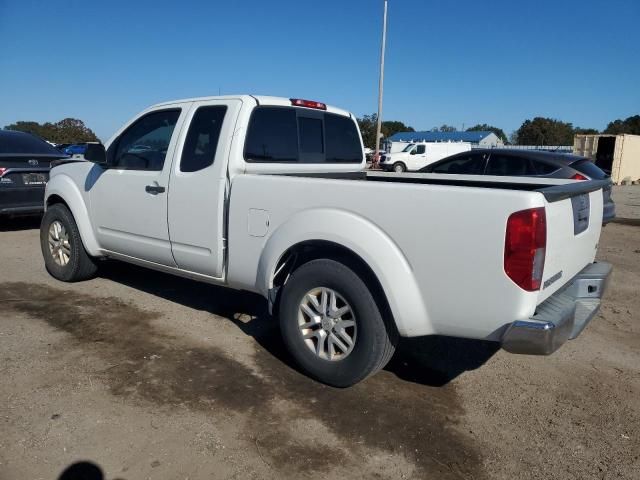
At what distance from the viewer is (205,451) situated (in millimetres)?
2773

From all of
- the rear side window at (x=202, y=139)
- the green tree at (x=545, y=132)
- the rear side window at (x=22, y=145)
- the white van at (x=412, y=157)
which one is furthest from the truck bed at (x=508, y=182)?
the green tree at (x=545, y=132)

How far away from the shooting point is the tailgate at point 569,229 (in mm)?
2842

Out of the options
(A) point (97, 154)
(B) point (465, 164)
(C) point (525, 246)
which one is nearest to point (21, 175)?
(A) point (97, 154)

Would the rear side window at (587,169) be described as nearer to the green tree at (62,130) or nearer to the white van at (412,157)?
the white van at (412,157)

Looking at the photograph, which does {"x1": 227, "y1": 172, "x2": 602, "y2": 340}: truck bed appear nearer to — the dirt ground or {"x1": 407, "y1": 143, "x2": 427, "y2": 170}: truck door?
the dirt ground

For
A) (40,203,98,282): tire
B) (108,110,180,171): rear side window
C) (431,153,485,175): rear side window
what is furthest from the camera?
(431,153,485,175): rear side window

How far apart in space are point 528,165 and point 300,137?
5.47 metres

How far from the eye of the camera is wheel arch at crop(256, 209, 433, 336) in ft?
9.96

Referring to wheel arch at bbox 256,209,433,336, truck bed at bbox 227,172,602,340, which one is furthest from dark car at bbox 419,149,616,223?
wheel arch at bbox 256,209,433,336

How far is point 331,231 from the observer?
328 cm

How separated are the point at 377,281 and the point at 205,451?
4.51ft

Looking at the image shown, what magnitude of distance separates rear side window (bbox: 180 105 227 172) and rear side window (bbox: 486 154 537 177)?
607cm

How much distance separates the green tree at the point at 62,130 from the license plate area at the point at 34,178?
1881 inches

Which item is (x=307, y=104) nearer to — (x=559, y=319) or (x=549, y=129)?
(x=559, y=319)
